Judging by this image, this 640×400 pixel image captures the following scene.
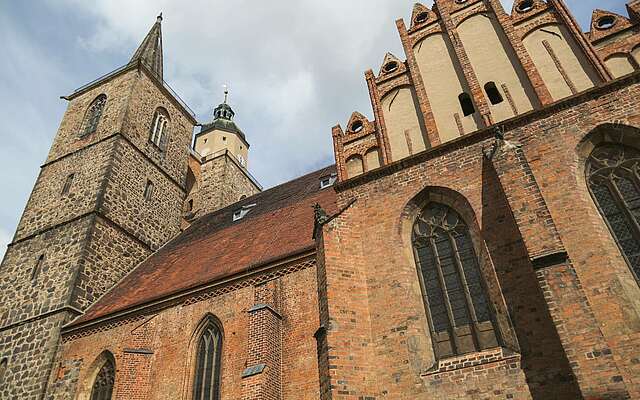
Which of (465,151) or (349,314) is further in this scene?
(465,151)

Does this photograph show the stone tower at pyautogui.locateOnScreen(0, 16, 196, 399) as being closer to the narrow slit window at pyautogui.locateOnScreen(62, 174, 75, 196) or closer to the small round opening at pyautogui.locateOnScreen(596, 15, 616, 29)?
the narrow slit window at pyautogui.locateOnScreen(62, 174, 75, 196)

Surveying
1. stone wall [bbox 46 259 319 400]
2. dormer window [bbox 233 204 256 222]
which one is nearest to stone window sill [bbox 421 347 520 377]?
stone wall [bbox 46 259 319 400]

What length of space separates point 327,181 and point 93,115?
1267 centimetres

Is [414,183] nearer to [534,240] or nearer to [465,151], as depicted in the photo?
[465,151]

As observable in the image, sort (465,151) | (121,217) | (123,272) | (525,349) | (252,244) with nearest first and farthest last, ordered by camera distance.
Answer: (525,349)
(465,151)
(252,244)
(123,272)
(121,217)

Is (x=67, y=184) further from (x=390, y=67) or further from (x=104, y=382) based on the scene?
(x=390, y=67)

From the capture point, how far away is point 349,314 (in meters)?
7.80

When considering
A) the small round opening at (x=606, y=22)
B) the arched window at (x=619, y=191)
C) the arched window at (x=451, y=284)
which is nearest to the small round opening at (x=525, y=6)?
the small round opening at (x=606, y=22)

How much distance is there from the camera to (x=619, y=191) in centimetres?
718

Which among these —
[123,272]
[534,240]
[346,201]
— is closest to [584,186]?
[534,240]

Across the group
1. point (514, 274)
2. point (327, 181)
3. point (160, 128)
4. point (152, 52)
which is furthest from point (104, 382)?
point (152, 52)

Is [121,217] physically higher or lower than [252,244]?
higher

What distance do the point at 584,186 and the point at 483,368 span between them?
3.23m

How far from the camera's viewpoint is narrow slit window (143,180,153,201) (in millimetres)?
19677
